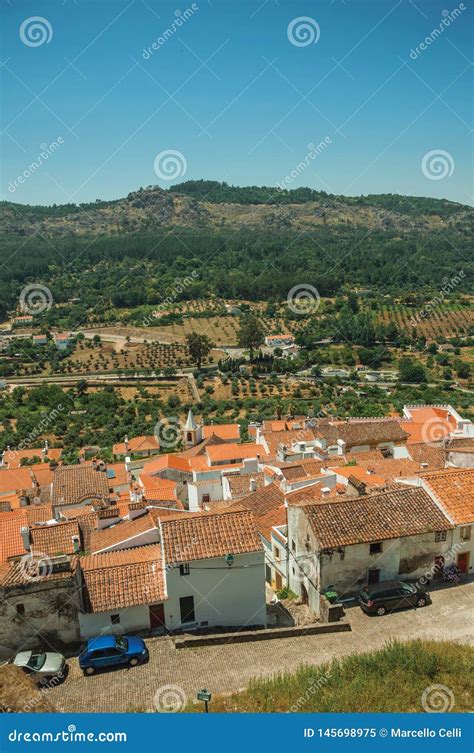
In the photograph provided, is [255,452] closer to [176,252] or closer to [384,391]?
[384,391]

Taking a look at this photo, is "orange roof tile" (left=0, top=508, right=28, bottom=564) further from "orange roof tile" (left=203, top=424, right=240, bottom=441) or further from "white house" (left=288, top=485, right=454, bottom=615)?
"orange roof tile" (left=203, top=424, right=240, bottom=441)

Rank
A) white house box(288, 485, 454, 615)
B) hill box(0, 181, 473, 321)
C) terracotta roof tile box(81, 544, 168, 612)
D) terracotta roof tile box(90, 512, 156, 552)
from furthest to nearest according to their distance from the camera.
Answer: hill box(0, 181, 473, 321)
terracotta roof tile box(90, 512, 156, 552)
white house box(288, 485, 454, 615)
terracotta roof tile box(81, 544, 168, 612)

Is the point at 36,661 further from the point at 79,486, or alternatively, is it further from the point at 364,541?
the point at 79,486

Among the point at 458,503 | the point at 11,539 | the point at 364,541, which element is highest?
the point at 458,503

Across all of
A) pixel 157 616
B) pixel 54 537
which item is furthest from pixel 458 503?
pixel 54 537

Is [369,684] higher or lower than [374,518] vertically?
lower

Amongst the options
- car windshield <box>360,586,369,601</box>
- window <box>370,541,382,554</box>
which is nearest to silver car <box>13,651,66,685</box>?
A: car windshield <box>360,586,369,601</box>
